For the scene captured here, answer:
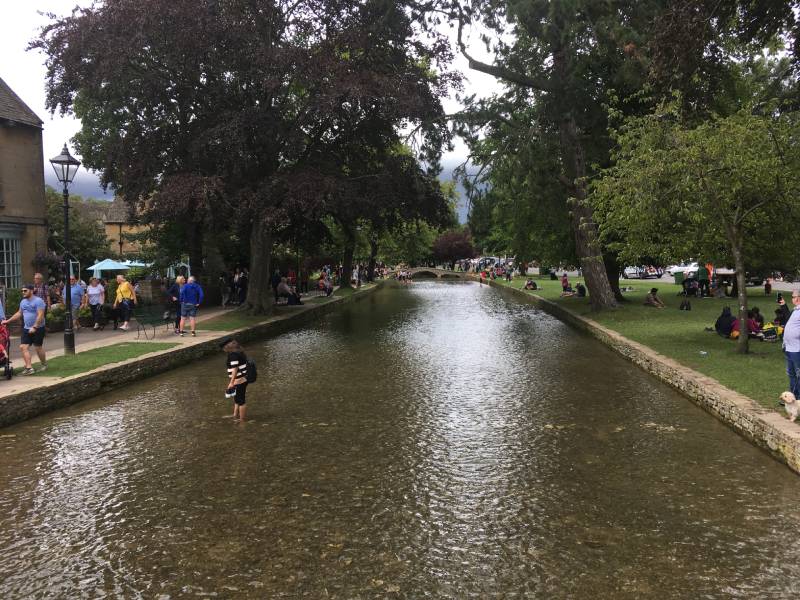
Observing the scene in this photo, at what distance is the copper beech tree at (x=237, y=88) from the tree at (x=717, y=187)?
9.25 metres

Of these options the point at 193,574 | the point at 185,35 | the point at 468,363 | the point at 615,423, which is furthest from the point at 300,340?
the point at 193,574

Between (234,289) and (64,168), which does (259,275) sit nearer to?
(234,289)

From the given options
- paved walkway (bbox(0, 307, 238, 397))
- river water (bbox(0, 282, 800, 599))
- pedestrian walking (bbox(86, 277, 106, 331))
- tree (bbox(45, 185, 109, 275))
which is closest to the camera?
river water (bbox(0, 282, 800, 599))

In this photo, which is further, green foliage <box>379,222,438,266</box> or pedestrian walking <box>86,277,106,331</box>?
green foliage <box>379,222,438,266</box>

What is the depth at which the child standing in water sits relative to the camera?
8336mm

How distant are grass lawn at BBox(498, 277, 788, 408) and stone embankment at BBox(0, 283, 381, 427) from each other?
10297 mm

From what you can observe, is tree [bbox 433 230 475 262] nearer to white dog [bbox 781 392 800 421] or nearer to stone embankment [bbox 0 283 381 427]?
stone embankment [bbox 0 283 381 427]

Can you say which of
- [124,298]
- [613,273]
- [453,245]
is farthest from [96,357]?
[453,245]

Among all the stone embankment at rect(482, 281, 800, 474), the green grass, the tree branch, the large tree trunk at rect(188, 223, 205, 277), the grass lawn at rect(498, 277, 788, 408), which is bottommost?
the stone embankment at rect(482, 281, 800, 474)

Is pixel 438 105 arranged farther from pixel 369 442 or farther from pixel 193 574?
pixel 193 574

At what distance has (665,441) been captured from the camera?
24.1 ft

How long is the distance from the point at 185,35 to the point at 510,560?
19.2 metres

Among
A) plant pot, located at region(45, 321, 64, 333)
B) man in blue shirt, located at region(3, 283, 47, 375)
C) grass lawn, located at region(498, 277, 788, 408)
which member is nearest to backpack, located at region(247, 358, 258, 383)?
man in blue shirt, located at region(3, 283, 47, 375)

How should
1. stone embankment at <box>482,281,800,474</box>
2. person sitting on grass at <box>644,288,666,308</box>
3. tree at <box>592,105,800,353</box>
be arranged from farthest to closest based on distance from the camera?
1. person sitting on grass at <box>644,288,666,308</box>
2. tree at <box>592,105,800,353</box>
3. stone embankment at <box>482,281,800,474</box>
